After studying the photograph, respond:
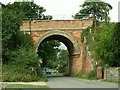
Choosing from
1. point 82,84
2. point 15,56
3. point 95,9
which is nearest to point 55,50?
point 95,9

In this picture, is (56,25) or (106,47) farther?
(56,25)

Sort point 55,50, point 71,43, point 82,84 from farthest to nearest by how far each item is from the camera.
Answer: point 55,50 → point 71,43 → point 82,84

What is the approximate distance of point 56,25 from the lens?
58.7 meters

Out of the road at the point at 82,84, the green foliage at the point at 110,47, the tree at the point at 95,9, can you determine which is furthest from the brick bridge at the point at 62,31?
the road at the point at 82,84

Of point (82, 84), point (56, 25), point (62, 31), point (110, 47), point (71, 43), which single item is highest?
point (56, 25)

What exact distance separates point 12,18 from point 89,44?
13192 mm

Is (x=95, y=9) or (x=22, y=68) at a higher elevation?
(x=95, y=9)

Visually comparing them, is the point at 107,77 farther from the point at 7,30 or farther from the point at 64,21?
the point at 64,21

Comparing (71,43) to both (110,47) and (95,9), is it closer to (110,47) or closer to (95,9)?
(95,9)

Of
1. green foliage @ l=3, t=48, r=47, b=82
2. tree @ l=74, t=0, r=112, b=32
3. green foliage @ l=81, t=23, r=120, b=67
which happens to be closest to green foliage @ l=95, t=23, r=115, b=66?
green foliage @ l=81, t=23, r=120, b=67

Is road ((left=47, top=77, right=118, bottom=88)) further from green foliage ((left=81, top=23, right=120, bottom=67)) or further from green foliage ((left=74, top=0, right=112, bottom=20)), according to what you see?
green foliage ((left=74, top=0, right=112, bottom=20))

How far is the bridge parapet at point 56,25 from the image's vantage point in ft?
192

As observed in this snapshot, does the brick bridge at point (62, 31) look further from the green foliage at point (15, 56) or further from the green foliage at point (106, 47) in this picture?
the green foliage at point (106, 47)

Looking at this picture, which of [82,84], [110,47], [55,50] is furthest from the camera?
[55,50]
